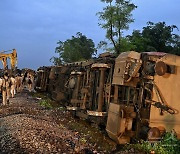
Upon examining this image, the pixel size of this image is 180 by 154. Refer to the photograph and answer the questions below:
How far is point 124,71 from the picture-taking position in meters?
8.52

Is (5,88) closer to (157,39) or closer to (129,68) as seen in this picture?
(129,68)

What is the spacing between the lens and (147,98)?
852cm

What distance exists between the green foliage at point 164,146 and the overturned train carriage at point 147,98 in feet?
0.60

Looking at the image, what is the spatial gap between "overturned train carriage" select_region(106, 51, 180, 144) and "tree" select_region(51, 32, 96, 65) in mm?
39010

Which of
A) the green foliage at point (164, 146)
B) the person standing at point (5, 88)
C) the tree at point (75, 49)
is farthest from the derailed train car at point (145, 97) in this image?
→ the tree at point (75, 49)

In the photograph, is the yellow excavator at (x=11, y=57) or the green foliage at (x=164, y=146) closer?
the green foliage at (x=164, y=146)

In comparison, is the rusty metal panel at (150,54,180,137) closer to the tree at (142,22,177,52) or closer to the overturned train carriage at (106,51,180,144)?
the overturned train carriage at (106,51,180,144)

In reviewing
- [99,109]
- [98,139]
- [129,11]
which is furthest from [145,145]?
[129,11]

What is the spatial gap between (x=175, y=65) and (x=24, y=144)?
475 cm

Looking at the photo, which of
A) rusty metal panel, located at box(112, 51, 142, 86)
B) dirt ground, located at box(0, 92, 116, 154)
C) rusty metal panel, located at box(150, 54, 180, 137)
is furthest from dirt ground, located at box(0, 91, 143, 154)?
rusty metal panel, located at box(112, 51, 142, 86)

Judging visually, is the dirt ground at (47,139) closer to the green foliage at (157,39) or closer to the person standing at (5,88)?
the person standing at (5,88)

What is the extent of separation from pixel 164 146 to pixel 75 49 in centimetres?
4387

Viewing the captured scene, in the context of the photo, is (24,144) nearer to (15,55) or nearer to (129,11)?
(15,55)

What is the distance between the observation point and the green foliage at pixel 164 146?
312 inches
